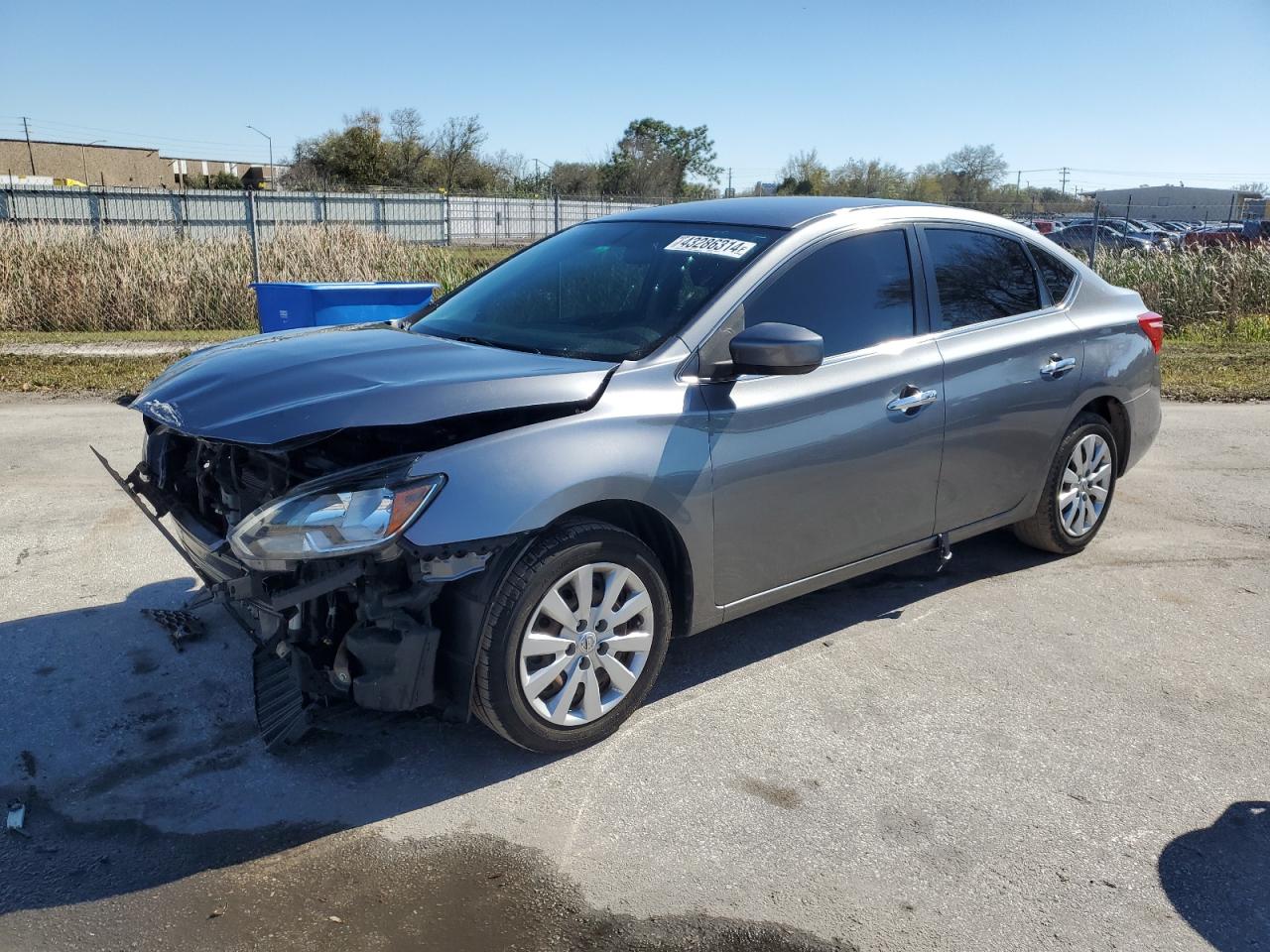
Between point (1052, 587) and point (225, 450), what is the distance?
155 inches

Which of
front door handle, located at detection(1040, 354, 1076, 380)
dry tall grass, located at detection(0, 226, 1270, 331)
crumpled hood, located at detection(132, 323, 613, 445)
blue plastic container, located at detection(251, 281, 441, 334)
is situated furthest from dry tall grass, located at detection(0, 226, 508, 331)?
front door handle, located at detection(1040, 354, 1076, 380)

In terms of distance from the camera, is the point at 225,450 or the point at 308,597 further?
the point at 225,450

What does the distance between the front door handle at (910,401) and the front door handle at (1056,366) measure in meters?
0.93


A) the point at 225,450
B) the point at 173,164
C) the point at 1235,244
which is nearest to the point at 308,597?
the point at 225,450

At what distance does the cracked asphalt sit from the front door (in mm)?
549

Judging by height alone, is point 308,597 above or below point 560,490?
below

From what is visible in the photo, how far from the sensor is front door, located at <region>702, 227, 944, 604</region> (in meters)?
3.84

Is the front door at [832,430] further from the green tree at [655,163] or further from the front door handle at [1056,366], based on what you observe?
the green tree at [655,163]

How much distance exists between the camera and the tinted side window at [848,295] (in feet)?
13.3

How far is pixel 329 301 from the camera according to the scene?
8.66 m

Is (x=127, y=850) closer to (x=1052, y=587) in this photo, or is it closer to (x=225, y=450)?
(x=225, y=450)

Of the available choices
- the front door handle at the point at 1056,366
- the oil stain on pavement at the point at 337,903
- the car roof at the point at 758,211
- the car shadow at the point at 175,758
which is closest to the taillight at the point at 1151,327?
the front door handle at the point at 1056,366

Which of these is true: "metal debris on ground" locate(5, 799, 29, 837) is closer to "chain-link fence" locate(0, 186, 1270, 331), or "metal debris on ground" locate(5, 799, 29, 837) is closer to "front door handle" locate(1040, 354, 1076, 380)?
"front door handle" locate(1040, 354, 1076, 380)

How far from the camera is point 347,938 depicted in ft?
8.81
